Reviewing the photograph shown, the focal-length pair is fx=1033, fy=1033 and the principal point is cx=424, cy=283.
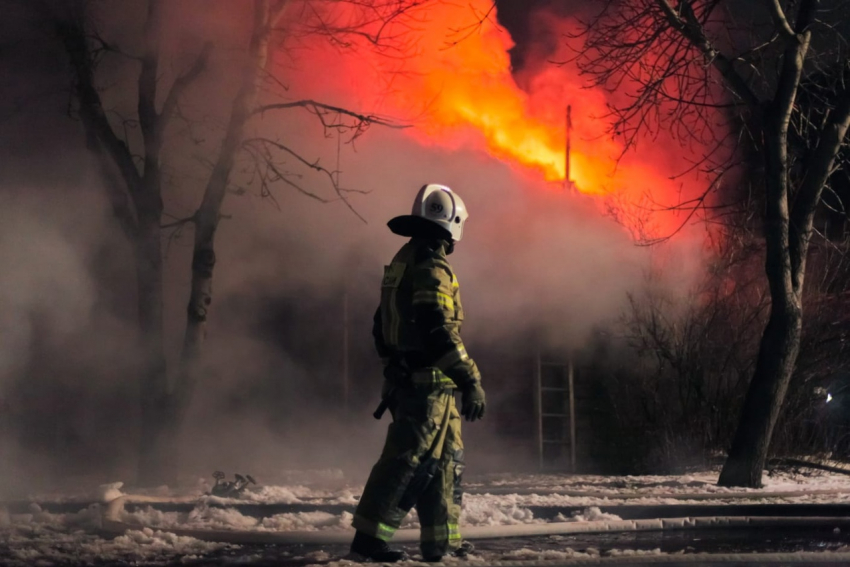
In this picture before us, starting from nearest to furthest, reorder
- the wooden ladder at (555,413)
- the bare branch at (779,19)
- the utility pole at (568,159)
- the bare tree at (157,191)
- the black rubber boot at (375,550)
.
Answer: the black rubber boot at (375,550)
the bare branch at (779,19)
the bare tree at (157,191)
the wooden ladder at (555,413)
the utility pole at (568,159)

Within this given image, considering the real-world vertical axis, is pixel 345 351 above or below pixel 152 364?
above

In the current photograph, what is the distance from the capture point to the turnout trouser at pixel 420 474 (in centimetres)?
486

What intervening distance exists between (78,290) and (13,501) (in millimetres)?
3288

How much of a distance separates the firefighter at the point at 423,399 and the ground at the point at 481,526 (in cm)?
26

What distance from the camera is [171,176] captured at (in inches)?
440

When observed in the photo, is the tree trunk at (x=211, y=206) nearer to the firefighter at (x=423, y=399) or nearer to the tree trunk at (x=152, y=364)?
the tree trunk at (x=152, y=364)

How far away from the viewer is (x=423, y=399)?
4922mm

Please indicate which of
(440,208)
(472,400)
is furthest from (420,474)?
(440,208)

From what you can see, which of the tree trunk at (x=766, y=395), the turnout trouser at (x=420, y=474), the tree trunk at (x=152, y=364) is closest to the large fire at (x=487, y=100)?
the tree trunk at (x=152, y=364)

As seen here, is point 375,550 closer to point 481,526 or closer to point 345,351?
point 481,526

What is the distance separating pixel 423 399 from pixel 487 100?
754 centimetres

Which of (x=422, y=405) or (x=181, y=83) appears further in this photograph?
(x=181, y=83)

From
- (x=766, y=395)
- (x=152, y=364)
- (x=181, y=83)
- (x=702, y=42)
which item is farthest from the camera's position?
(x=152, y=364)

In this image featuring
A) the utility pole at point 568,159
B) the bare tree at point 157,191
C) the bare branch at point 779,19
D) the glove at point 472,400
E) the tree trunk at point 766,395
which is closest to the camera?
the glove at point 472,400
